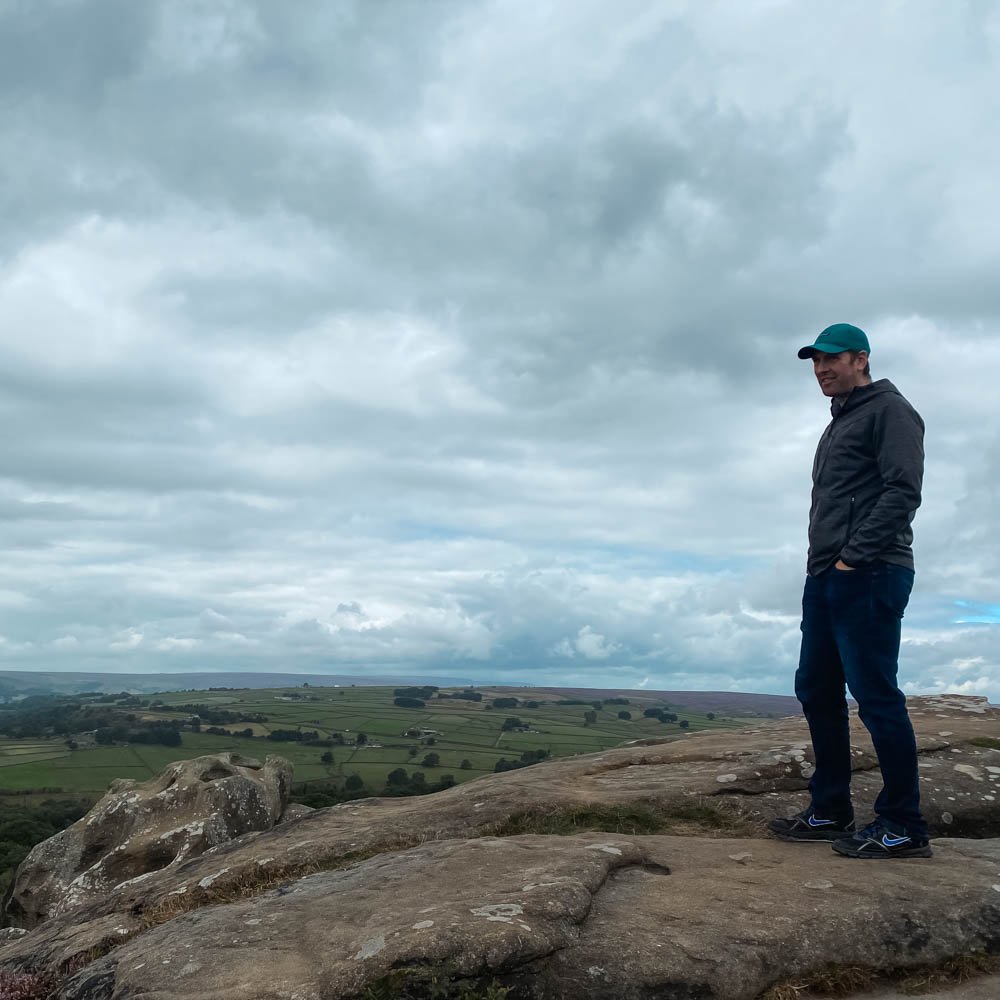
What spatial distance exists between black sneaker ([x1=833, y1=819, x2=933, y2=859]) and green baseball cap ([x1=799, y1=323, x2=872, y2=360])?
4.48 meters

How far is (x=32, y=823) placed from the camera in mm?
Result: 41844

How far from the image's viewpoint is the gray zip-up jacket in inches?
287

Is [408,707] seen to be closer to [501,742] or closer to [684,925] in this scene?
[501,742]

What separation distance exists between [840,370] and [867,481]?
1134 millimetres

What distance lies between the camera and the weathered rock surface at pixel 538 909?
5.25 meters

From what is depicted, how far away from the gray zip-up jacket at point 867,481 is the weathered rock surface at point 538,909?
2.79 m

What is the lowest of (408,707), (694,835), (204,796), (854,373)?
(408,707)

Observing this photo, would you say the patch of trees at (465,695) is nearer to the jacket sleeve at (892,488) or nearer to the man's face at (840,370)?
the man's face at (840,370)

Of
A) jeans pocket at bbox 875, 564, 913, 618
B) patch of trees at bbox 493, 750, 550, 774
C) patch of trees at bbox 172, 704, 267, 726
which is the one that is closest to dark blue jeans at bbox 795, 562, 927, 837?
jeans pocket at bbox 875, 564, 913, 618

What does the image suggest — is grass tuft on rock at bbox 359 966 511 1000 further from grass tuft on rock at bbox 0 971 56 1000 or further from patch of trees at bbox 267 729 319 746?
patch of trees at bbox 267 729 319 746

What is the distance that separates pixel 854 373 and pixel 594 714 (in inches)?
4357

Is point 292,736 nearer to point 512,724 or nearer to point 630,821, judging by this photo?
point 512,724

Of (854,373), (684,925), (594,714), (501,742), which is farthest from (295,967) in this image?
(594,714)

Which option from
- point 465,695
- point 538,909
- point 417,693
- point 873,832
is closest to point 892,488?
point 873,832
